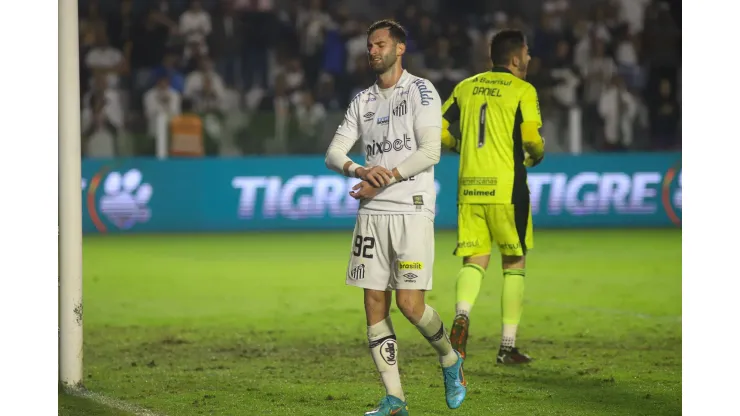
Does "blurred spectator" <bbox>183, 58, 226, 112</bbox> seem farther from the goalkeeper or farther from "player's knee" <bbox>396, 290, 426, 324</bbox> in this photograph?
"player's knee" <bbox>396, 290, 426, 324</bbox>

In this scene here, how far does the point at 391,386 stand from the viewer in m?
5.86

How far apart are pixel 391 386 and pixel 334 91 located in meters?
13.6

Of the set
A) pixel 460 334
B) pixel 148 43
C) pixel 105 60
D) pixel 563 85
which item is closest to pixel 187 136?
pixel 105 60

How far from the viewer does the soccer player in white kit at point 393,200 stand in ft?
19.0

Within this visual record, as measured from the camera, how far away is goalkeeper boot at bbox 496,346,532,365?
7.57 metres

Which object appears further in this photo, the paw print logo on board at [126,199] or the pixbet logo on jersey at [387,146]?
the paw print logo on board at [126,199]

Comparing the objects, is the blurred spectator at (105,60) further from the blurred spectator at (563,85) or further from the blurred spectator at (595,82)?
the blurred spectator at (595,82)

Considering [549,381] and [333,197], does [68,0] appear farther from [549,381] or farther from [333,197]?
[333,197]

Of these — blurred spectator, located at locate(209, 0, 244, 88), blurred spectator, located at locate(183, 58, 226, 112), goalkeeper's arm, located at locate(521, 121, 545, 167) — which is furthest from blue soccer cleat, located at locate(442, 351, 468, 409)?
blurred spectator, located at locate(209, 0, 244, 88)

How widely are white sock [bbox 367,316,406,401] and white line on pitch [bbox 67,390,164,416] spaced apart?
1195 mm

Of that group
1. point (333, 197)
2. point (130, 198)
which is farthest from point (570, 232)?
point (130, 198)

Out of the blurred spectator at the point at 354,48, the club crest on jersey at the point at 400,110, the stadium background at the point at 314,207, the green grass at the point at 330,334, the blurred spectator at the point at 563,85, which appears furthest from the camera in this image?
the blurred spectator at the point at 354,48

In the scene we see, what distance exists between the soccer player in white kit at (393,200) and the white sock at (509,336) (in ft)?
5.53

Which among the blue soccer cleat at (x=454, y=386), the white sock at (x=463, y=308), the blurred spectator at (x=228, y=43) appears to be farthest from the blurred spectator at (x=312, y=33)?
the blue soccer cleat at (x=454, y=386)
